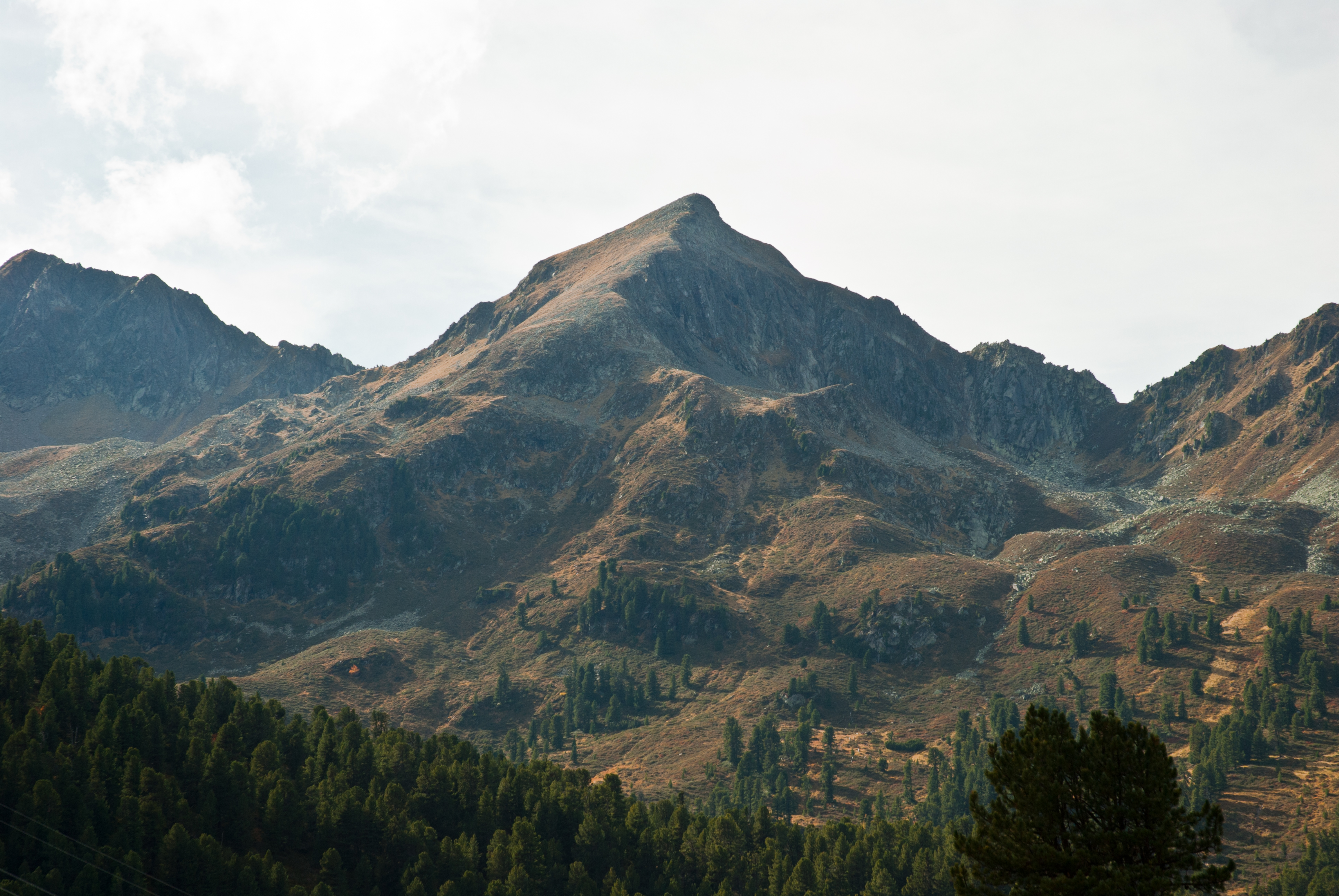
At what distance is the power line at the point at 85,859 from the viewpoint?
82.6 metres

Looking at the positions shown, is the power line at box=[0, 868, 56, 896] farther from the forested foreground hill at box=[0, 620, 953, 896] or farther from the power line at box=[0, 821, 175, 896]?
the power line at box=[0, 821, 175, 896]

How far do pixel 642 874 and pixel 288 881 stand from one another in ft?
146

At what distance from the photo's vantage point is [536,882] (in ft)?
347

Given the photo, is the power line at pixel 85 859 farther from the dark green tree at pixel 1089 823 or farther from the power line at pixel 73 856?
the dark green tree at pixel 1089 823

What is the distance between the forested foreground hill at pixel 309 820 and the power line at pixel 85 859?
0.25 meters

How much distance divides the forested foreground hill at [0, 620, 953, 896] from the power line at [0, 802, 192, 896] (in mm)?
250

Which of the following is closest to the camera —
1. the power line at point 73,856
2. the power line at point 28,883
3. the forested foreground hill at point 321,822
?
the power line at point 28,883

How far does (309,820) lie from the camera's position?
349ft

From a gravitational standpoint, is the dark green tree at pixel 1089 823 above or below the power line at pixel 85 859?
above

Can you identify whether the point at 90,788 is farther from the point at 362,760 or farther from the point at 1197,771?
the point at 1197,771

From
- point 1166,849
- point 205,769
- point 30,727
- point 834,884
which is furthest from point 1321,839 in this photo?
point 30,727

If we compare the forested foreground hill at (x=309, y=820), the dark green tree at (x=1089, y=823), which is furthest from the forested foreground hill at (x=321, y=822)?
the dark green tree at (x=1089, y=823)

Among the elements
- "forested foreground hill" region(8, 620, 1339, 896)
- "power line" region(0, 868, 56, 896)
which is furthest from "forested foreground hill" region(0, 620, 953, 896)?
"power line" region(0, 868, 56, 896)

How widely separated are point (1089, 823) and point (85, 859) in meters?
88.2
